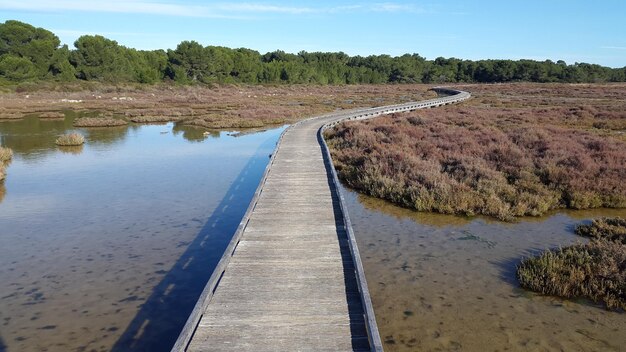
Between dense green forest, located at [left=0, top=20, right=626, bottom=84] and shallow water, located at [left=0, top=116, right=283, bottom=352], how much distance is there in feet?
228

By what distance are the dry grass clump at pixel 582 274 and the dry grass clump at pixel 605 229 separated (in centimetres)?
191

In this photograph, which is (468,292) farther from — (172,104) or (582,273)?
(172,104)

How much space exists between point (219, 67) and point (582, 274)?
10416cm

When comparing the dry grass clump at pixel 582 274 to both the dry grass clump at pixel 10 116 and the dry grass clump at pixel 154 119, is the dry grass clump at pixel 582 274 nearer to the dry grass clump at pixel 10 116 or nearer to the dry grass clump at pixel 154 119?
the dry grass clump at pixel 154 119

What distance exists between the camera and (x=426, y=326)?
7570 millimetres

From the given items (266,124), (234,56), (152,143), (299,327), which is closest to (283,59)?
(234,56)

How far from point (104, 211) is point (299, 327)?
1042cm

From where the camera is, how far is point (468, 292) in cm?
871

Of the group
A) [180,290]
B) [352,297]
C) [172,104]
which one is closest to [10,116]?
[172,104]

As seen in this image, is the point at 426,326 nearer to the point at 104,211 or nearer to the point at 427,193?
the point at 427,193

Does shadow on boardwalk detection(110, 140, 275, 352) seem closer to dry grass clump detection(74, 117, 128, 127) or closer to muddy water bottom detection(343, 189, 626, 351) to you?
muddy water bottom detection(343, 189, 626, 351)

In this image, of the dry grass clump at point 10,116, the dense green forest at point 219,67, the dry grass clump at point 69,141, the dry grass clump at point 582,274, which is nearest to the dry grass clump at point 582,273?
the dry grass clump at point 582,274

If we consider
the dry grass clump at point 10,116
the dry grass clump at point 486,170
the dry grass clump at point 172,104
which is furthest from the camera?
the dry grass clump at point 172,104

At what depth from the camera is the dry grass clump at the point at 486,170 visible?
46.1 feet
